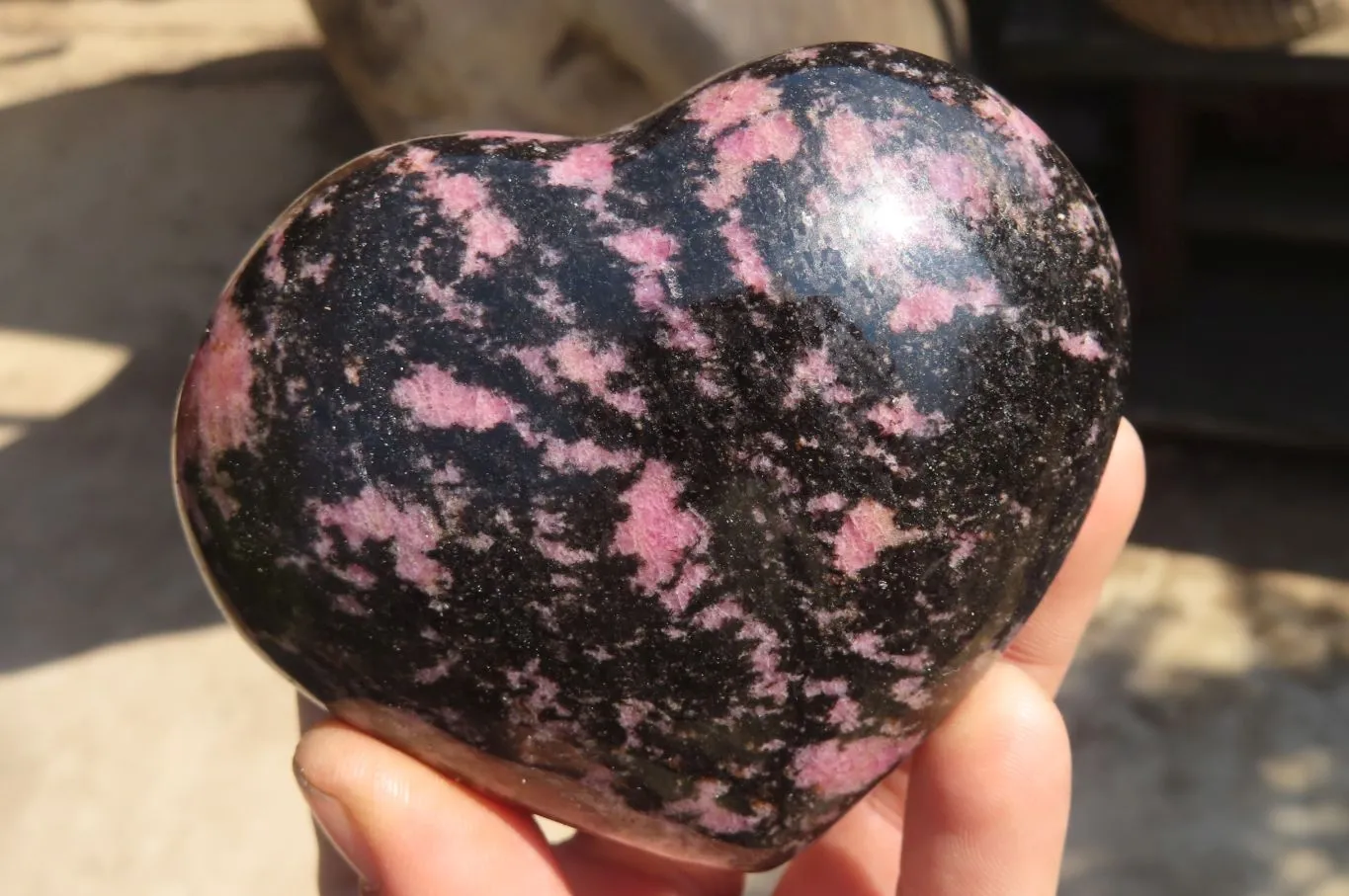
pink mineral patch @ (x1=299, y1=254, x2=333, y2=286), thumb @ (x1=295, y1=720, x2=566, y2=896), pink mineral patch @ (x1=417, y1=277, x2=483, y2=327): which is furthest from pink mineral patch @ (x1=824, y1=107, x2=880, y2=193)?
thumb @ (x1=295, y1=720, x2=566, y2=896)

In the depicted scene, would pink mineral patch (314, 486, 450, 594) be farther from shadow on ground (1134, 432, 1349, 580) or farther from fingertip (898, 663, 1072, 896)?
shadow on ground (1134, 432, 1349, 580)

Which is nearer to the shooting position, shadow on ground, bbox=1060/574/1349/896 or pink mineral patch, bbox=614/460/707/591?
pink mineral patch, bbox=614/460/707/591

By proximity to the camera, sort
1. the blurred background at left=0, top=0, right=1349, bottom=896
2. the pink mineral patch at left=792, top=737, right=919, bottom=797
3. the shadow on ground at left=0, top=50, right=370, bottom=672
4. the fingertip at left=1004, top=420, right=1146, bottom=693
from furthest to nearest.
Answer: the shadow on ground at left=0, top=50, right=370, bottom=672, the blurred background at left=0, top=0, right=1349, bottom=896, the fingertip at left=1004, top=420, right=1146, bottom=693, the pink mineral patch at left=792, top=737, right=919, bottom=797

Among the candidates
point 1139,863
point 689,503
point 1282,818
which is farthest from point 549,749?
point 1282,818

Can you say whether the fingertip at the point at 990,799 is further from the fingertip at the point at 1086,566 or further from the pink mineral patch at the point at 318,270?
the pink mineral patch at the point at 318,270

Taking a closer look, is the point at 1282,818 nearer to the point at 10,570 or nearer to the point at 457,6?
the point at 457,6

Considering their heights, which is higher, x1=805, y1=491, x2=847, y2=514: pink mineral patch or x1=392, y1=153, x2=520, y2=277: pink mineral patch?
x1=392, y1=153, x2=520, y2=277: pink mineral patch

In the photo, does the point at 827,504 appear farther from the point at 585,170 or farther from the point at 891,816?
the point at 891,816
